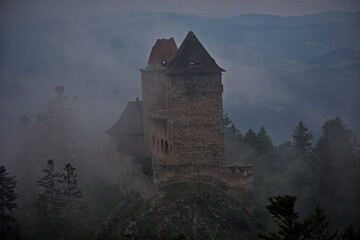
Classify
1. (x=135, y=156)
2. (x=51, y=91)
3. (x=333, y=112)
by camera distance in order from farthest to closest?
(x=333, y=112) → (x=51, y=91) → (x=135, y=156)

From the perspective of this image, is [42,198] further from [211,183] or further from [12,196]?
[211,183]

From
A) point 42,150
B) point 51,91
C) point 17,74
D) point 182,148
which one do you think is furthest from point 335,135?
point 17,74

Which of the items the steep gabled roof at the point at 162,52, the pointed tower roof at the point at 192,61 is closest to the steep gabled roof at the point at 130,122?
the steep gabled roof at the point at 162,52

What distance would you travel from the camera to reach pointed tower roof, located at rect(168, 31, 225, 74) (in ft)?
127

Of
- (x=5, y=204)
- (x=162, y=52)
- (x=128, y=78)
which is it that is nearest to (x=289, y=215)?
(x=5, y=204)

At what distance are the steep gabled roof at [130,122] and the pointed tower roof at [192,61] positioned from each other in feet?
45.1

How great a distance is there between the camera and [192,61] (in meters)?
39.1

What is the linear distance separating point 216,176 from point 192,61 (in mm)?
7815

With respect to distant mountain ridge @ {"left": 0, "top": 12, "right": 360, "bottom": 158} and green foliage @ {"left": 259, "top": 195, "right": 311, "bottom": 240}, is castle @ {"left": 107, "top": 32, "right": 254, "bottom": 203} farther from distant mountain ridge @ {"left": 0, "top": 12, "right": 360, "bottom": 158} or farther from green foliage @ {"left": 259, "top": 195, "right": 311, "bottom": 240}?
distant mountain ridge @ {"left": 0, "top": 12, "right": 360, "bottom": 158}

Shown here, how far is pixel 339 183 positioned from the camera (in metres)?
49.5

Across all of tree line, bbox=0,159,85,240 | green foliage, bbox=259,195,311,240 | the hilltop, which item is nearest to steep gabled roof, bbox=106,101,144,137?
tree line, bbox=0,159,85,240

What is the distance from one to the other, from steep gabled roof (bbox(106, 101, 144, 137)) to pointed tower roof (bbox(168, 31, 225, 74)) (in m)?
13.7

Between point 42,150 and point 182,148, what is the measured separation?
35385mm

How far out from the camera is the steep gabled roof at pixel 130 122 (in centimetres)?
5250
